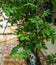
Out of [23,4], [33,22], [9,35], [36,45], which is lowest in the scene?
[9,35]

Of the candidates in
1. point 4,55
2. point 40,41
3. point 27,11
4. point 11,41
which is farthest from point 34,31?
point 11,41

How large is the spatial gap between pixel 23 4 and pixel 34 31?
1.08ft

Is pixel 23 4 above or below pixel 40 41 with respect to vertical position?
above

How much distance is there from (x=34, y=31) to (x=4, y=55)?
2116 millimetres

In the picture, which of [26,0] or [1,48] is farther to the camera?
[1,48]

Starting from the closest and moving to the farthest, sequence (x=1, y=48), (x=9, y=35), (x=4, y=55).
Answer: (x=4, y=55)
(x=1, y=48)
(x=9, y=35)

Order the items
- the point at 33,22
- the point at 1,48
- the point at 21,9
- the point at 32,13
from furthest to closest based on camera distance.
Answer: the point at 1,48
the point at 32,13
the point at 21,9
the point at 33,22

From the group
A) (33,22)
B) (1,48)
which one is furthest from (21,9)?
(1,48)

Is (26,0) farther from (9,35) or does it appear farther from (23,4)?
(9,35)

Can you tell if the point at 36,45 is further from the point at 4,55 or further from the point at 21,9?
the point at 4,55

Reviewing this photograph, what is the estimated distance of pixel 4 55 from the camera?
13.4 ft

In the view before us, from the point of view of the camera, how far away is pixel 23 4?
7.14ft

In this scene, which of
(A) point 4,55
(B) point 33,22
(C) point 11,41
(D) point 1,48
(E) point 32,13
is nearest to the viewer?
(B) point 33,22

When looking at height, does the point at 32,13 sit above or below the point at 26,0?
below
